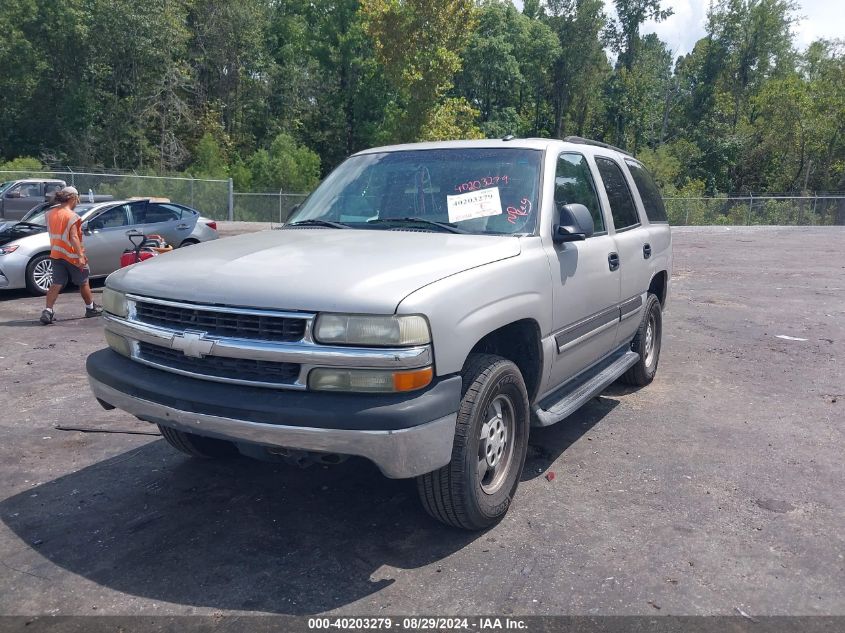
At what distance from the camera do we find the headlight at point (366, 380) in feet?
9.93

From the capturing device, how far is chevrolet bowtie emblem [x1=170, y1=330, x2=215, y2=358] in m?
3.24

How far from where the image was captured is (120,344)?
3766mm

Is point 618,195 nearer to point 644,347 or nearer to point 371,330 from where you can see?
point 644,347

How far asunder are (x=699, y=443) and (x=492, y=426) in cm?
212

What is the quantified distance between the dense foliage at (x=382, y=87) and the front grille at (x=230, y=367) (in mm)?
23586

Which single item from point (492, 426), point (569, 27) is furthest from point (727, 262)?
point (569, 27)

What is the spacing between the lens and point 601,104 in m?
61.9

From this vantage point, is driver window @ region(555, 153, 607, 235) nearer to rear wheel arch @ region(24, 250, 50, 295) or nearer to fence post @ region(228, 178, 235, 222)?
rear wheel arch @ region(24, 250, 50, 295)

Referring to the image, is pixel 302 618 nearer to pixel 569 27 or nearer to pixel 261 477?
pixel 261 477

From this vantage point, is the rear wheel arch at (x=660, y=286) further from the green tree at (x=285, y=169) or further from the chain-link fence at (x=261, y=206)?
the green tree at (x=285, y=169)

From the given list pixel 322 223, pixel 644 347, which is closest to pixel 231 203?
pixel 644 347

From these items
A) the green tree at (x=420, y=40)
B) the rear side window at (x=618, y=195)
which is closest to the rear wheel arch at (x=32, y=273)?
the rear side window at (x=618, y=195)

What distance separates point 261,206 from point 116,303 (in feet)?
94.8

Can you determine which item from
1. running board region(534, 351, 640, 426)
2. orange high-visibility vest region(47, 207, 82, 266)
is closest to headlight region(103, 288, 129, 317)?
running board region(534, 351, 640, 426)
